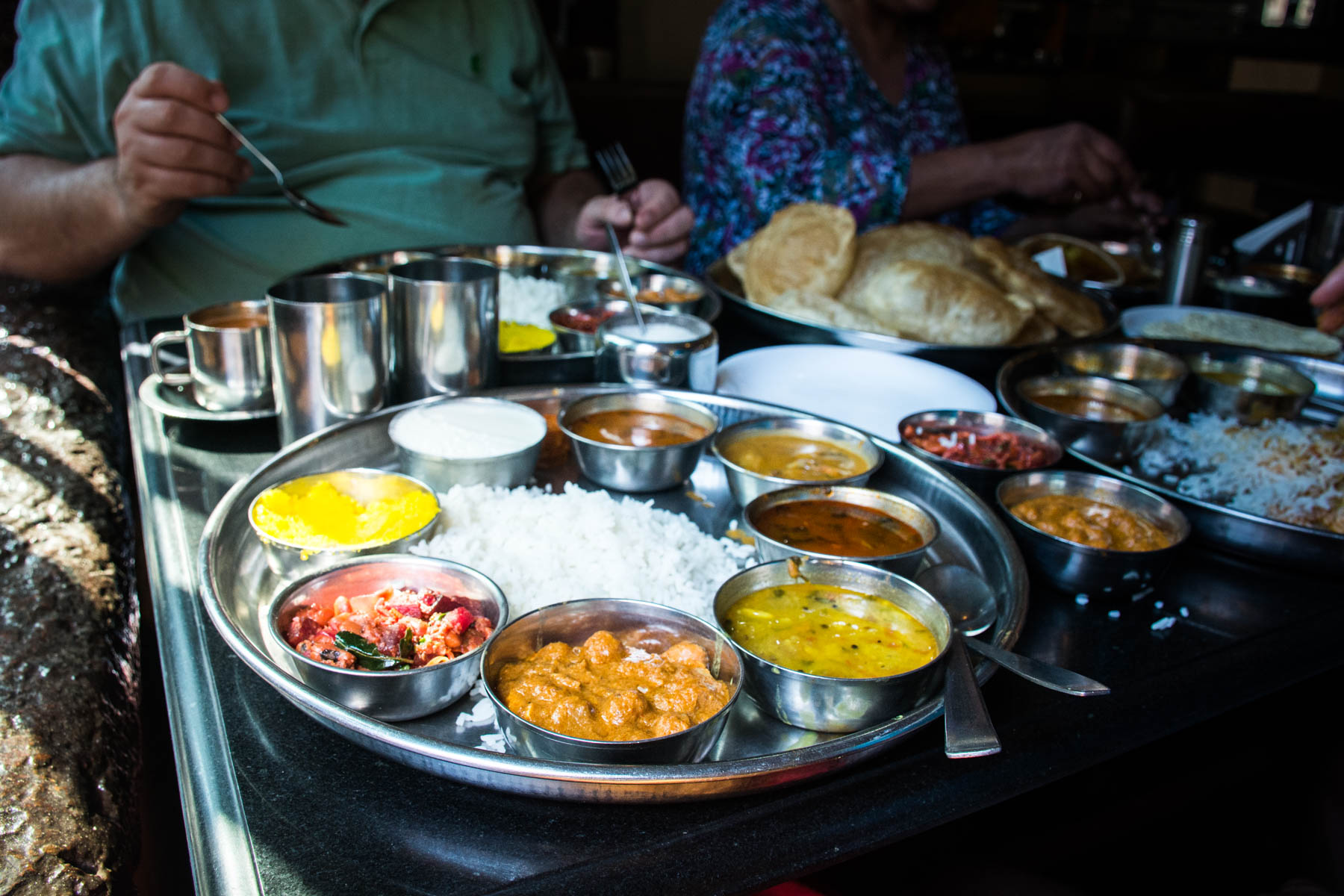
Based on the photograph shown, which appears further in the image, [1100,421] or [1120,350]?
[1120,350]

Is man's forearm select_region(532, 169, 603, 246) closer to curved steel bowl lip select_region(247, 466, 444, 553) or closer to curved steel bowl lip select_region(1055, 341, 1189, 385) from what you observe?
curved steel bowl lip select_region(1055, 341, 1189, 385)

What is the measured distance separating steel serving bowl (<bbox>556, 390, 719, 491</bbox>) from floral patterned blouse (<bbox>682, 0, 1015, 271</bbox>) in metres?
1.55

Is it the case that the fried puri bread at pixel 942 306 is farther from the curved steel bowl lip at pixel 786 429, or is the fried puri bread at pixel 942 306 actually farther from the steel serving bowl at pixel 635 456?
the steel serving bowl at pixel 635 456

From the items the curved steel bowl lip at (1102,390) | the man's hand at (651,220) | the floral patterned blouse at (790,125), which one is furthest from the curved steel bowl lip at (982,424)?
the floral patterned blouse at (790,125)

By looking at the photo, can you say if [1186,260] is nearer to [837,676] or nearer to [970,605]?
[970,605]

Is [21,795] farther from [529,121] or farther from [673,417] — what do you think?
[529,121]

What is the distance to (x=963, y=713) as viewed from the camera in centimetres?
93

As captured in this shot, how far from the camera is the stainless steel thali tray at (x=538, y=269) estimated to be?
189 cm

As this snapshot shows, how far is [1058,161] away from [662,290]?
1.61m

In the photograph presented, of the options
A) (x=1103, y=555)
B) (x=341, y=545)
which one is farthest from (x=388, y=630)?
(x=1103, y=555)

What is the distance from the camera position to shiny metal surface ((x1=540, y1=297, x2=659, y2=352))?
1.99 m

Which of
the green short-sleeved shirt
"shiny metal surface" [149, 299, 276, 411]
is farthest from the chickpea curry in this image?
the green short-sleeved shirt

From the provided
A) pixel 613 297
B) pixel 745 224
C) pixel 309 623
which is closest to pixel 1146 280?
pixel 745 224

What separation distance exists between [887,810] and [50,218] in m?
2.23
